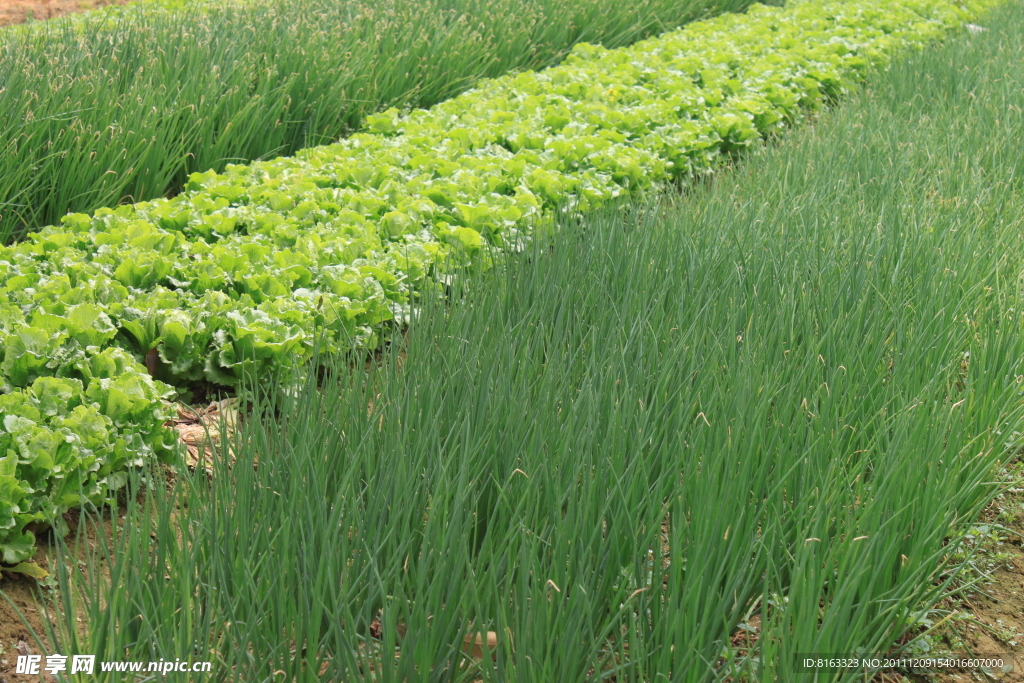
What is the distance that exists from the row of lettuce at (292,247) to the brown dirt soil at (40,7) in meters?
4.61

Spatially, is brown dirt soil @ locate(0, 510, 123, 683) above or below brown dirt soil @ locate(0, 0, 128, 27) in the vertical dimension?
below

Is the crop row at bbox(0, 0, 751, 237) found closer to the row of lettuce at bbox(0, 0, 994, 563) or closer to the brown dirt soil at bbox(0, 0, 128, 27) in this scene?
the row of lettuce at bbox(0, 0, 994, 563)

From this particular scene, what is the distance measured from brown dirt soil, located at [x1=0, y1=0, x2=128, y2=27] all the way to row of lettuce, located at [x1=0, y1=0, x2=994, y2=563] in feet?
15.1

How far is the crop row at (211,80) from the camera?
3.24 meters

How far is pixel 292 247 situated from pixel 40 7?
6.40 m

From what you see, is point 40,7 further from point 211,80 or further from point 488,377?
point 488,377

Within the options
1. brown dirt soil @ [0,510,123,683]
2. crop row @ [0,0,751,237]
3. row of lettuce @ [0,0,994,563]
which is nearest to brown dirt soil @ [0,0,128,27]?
crop row @ [0,0,751,237]

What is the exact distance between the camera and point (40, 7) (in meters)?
7.58

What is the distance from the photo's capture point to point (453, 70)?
5027 millimetres

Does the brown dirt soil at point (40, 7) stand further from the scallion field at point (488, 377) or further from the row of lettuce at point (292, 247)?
the row of lettuce at point (292, 247)

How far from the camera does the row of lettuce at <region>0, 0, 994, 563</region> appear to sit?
6.47 feet

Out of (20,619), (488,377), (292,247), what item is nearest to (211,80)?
(292,247)

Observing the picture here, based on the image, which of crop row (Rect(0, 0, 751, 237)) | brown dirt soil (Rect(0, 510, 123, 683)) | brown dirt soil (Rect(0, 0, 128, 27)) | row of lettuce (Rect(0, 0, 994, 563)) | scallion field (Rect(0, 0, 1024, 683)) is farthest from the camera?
brown dirt soil (Rect(0, 0, 128, 27))

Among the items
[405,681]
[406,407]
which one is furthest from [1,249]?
[405,681]
